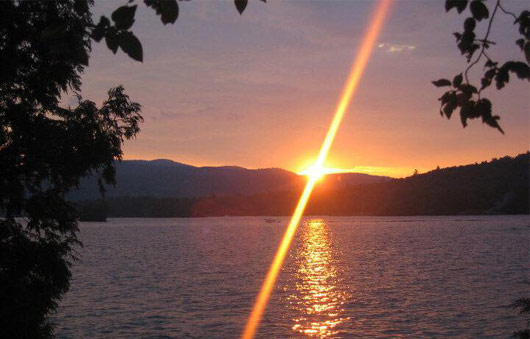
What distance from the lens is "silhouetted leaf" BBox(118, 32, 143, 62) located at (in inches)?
119

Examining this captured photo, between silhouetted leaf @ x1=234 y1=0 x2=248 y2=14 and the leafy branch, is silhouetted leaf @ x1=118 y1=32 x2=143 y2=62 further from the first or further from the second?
silhouetted leaf @ x1=234 y1=0 x2=248 y2=14

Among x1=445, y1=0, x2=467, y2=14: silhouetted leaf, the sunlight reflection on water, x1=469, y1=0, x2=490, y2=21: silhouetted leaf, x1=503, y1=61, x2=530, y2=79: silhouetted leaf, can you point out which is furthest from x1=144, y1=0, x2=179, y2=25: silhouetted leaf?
the sunlight reflection on water

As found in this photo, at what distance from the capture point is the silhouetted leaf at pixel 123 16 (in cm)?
305

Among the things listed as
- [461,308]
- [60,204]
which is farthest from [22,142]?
[461,308]

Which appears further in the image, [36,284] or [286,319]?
[286,319]

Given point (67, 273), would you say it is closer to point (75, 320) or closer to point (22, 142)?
point (22, 142)

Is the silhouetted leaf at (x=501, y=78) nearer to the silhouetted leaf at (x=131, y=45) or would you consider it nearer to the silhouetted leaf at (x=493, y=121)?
the silhouetted leaf at (x=493, y=121)

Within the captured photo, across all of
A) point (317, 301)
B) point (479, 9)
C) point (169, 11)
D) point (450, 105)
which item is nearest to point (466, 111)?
point (450, 105)

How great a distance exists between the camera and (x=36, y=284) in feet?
56.7

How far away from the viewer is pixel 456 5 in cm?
385

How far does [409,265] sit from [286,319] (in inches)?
1400

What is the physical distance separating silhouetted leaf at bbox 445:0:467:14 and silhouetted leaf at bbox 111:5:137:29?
221 cm

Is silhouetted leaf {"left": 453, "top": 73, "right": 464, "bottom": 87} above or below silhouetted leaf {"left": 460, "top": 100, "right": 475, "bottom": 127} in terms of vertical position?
above

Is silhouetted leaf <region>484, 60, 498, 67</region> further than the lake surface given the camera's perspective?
No
